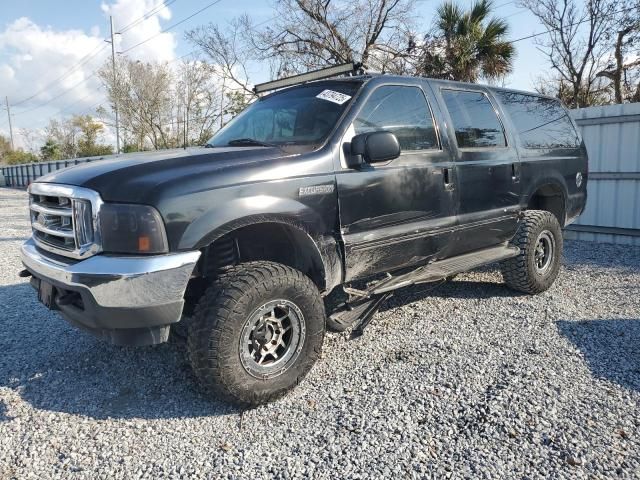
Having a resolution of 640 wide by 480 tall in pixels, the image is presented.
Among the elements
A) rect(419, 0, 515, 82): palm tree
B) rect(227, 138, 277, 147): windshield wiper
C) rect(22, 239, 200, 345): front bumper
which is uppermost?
rect(419, 0, 515, 82): palm tree

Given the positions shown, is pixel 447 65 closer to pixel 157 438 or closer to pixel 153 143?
pixel 157 438

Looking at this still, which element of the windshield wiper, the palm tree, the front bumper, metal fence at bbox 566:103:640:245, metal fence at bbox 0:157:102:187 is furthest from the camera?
metal fence at bbox 0:157:102:187

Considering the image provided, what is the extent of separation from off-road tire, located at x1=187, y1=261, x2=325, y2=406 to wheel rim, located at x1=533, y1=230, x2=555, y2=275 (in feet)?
10.4

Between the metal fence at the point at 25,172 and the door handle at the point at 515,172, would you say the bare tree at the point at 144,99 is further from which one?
the door handle at the point at 515,172

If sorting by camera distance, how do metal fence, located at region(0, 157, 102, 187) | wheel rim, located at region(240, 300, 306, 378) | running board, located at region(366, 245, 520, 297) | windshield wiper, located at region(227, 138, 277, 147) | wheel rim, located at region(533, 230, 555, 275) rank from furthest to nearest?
metal fence, located at region(0, 157, 102, 187)
wheel rim, located at region(533, 230, 555, 275)
running board, located at region(366, 245, 520, 297)
windshield wiper, located at region(227, 138, 277, 147)
wheel rim, located at region(240, 300, 306, 378)

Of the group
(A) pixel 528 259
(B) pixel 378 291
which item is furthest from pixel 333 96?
(A) pixel 528 259

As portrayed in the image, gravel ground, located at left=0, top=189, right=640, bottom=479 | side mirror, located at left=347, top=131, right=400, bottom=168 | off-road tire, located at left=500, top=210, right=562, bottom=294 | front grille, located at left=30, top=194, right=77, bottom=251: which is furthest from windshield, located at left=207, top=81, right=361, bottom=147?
off-road tire, located at left=500, top=210, right=562, bottom=294

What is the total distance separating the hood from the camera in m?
2.63

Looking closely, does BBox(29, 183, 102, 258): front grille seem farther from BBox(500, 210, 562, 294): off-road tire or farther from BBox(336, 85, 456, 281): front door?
BBox(500, 210, 562, 294): off-road tire

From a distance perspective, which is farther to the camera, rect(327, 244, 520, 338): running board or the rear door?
the rear door

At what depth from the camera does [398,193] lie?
3.60 meters

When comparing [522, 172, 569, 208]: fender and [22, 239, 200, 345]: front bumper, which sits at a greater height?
[522, 172, 569, 208]: fender

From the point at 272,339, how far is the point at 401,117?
1959mm

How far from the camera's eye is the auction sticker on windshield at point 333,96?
3.57 metres
